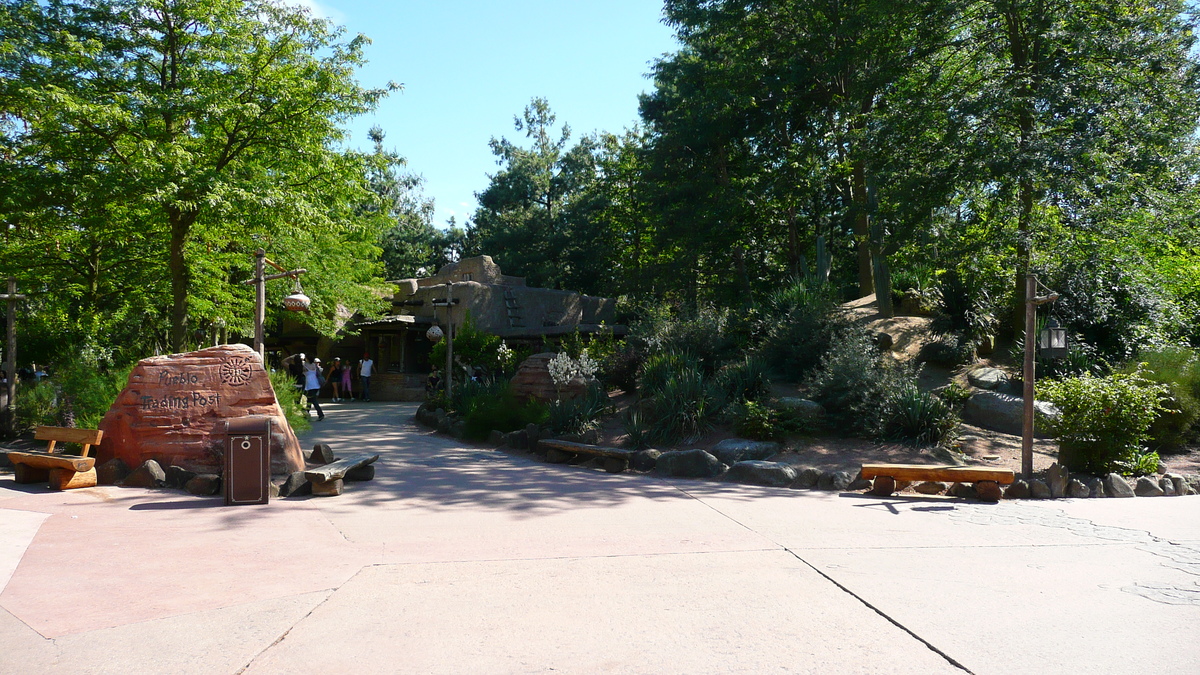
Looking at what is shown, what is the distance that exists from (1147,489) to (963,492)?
245cm

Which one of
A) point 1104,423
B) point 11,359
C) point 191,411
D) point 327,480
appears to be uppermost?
point 11,359

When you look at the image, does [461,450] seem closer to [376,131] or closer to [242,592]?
[242,592]

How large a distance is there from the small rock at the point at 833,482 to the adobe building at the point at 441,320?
16.8 m

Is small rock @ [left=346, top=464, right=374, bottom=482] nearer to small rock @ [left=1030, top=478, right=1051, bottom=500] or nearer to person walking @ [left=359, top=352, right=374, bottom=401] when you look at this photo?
small rock @ [left=1030, top=478, right=1051, bottom=500]

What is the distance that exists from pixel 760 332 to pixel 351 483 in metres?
9.93

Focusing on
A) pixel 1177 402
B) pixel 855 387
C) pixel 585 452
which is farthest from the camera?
pixel 855 387

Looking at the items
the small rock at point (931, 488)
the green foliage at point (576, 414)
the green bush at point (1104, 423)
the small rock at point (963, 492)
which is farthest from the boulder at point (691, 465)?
the green bush at point (1104, 423)

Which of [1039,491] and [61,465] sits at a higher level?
[61,465]

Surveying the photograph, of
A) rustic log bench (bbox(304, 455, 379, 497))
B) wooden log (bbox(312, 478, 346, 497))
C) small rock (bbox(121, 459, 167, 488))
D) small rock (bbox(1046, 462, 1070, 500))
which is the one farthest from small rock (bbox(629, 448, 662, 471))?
small rock (bbox(121, 459, 167, 488))

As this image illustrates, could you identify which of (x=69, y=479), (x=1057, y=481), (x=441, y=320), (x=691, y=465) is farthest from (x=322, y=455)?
(x=441, y=320)

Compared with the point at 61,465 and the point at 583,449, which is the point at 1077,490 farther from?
the point at 61,465

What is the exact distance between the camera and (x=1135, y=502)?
29.5 ft

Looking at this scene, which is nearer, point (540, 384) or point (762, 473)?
point (762, 473)

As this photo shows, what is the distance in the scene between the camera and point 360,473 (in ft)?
32.2
